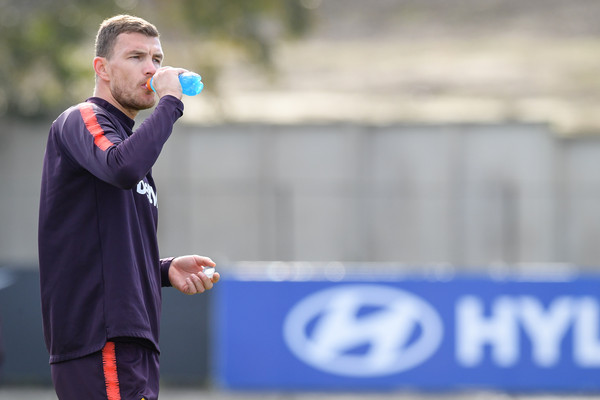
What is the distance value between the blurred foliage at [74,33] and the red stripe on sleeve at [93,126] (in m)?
15.5

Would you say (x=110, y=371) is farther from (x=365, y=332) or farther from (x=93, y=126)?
(x=365, y=332)

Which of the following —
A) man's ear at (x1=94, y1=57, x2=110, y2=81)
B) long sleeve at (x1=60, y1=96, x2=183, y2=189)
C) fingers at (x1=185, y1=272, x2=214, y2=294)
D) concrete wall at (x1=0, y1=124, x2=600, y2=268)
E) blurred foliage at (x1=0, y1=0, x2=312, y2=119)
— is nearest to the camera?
long sleeve at (x1=60, y1=96, x2=183, y2=189)

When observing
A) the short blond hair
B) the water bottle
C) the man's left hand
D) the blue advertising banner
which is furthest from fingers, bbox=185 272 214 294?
the blue advertising banner

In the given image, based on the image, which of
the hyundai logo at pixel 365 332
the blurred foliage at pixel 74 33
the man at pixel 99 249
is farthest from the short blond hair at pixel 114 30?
the blurred foliage at pixel 74 33

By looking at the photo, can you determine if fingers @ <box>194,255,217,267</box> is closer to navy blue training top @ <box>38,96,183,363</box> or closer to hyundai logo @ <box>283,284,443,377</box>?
navy blue training top @ <box>38,96,183,363</box>

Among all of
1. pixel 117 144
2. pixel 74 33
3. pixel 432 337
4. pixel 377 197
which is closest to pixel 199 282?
pixel 117 144

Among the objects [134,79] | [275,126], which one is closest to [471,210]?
[275,126]

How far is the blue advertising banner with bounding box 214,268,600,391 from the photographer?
372 inches

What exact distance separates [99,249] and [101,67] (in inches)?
23.3

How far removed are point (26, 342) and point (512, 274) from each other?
5.09 metres

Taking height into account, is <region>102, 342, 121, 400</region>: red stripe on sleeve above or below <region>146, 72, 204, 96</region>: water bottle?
below

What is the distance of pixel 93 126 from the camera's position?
290 cm

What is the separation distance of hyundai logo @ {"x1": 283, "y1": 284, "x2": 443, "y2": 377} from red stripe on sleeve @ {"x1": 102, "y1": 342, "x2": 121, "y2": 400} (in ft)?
21.6

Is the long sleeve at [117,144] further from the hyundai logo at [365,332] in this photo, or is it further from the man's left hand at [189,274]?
the hyundai logo at [365,332]
